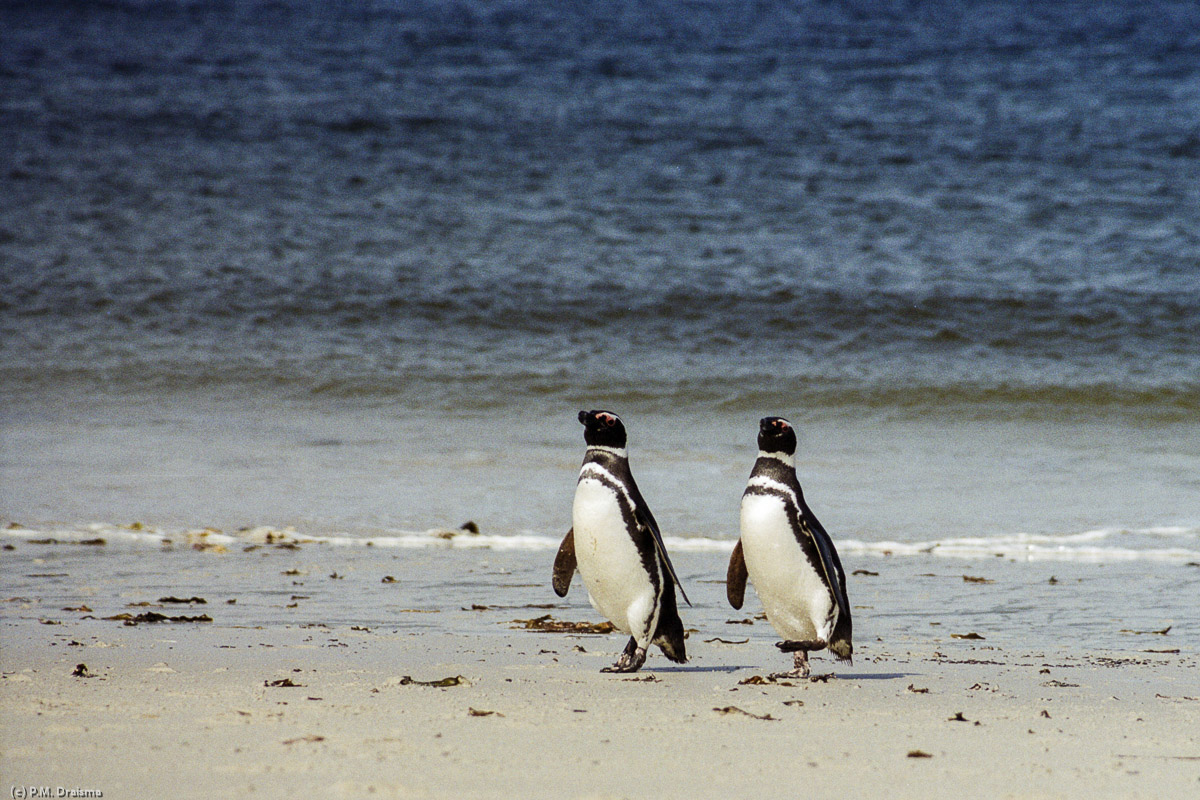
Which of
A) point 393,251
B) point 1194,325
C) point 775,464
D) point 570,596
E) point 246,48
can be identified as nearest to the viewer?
point 775,464

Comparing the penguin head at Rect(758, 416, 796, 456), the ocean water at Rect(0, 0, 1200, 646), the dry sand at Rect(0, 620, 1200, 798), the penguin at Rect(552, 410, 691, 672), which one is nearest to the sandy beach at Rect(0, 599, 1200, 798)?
the dry sand at Rect(0, 620, 1200, 798)

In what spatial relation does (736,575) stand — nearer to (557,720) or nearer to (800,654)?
(800,654)

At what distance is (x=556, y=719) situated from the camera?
306 cm

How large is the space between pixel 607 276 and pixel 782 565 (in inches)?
399

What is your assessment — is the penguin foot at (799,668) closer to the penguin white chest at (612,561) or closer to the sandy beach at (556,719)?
the sandy beach at (556,719)

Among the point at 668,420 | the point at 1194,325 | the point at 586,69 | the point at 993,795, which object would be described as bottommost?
the point at 993,795

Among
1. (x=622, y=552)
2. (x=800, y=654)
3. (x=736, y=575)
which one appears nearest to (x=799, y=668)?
(x=800, y=654)

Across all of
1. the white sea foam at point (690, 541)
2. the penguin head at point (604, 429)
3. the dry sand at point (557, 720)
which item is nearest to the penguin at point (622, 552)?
the penguin head at point (604, 429)

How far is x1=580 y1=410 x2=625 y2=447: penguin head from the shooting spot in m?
3.93

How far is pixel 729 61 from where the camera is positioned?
22766mm

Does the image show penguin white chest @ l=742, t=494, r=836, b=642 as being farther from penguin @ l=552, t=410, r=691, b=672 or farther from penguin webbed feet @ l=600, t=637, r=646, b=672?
penguin webbed feet @ l=600, t=637, r=646, b=672

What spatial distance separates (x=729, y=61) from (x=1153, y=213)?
9338 mm

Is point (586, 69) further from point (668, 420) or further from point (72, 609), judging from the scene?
point (72, 609)

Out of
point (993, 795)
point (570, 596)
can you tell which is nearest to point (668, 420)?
point (570, 596)
